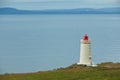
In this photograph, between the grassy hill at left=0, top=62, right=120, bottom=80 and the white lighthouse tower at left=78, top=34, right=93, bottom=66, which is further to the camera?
the white lighthouse tower at left=78, top=34, right=93, bottom=66

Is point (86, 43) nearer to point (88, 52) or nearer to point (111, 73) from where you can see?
point (88, 52)

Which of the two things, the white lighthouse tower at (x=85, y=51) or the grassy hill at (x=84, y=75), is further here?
the white lighthouse tower at (x=85, y=51)

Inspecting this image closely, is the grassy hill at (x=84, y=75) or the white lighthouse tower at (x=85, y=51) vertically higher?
the white lighthouse tower at (x=85, y=51)

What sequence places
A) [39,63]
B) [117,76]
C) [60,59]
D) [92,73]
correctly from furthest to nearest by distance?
[60,59] → [39,63] → [92,73] → [117,76]

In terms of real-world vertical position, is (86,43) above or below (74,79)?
above

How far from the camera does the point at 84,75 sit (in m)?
20.7

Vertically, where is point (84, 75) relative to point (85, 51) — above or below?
below

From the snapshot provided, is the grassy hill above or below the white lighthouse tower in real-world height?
below

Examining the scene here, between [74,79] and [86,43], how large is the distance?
5.29 metres

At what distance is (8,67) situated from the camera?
172 ft

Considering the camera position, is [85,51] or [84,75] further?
[85,51]

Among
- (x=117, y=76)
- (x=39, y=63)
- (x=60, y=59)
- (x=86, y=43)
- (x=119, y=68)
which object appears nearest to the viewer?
(x=117, y=76)

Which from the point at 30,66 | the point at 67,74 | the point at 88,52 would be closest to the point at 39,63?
the point at 30,66

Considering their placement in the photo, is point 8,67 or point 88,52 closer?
point 88,52
